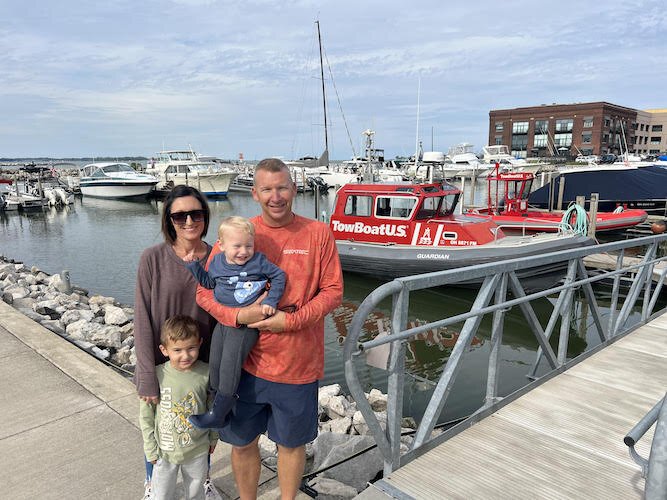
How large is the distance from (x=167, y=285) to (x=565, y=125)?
98916mm

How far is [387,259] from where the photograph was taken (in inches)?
449

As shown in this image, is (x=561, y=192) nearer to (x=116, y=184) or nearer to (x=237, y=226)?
(x=237, y=226)

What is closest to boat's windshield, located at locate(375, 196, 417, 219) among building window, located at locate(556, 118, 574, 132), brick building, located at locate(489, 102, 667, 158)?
brick building, located at locate(489, 102, 667, 158)

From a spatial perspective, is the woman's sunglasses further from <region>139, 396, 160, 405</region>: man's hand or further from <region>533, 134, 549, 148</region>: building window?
<region>533, 134, 549, 148</region>: building window

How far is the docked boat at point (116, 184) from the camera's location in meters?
38.8

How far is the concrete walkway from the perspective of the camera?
2.78 metres

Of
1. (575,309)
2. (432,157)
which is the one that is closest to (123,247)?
(575,309)

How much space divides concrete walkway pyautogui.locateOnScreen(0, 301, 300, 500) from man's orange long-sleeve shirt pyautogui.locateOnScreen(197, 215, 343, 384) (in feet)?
3.30

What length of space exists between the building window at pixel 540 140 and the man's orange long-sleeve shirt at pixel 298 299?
317 feet

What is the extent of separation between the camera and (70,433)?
10.9ft

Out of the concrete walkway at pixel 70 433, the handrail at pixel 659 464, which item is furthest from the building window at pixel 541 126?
the handrail at pixel 659 464

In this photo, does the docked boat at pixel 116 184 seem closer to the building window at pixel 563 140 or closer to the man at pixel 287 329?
the man at pixel 287 329

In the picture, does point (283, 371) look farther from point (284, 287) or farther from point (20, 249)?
point (20, 249)

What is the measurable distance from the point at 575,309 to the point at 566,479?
9.65 m
